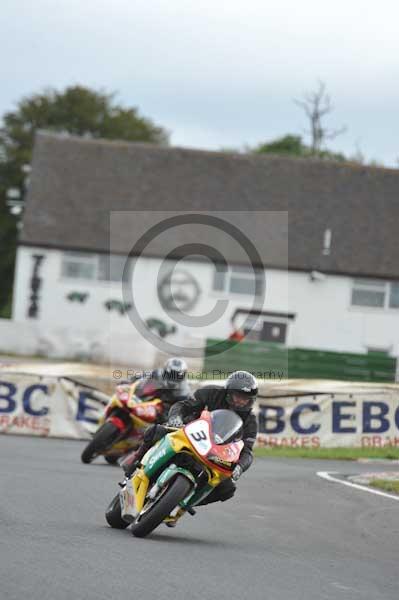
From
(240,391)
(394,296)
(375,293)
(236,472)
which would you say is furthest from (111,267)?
(236,472)

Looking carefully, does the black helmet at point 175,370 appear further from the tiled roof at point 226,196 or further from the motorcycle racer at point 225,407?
the tiled roof at point 226,196

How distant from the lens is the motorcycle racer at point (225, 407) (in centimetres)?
1046

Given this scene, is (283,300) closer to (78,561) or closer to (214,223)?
(214,223)

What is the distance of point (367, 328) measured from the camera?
4962 cm

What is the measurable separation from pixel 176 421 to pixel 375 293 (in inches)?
1587

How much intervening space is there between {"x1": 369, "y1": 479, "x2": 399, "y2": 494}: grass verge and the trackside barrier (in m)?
5.85

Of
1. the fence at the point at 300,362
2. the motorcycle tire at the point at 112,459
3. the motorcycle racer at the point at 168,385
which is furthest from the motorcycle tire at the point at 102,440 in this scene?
the fence at the point at 300,362

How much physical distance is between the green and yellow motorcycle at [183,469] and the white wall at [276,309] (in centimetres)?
3799

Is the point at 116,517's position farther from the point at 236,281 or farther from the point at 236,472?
the point at 236,281

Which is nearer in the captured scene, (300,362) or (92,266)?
(300,362)

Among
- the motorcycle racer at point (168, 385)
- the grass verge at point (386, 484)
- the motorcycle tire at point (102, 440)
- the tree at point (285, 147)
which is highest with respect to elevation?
the tree at point (285, 147)

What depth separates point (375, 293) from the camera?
5022 centimetres

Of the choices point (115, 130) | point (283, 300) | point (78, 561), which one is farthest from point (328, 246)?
point (78, 561)

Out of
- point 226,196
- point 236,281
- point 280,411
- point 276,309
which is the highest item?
point 226,196
